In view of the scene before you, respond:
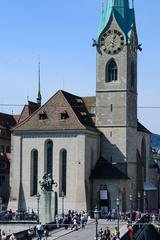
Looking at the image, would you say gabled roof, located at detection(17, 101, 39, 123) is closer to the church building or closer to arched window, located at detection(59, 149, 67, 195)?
the church building

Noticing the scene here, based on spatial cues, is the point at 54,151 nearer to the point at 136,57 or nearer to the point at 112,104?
the point at 112,104

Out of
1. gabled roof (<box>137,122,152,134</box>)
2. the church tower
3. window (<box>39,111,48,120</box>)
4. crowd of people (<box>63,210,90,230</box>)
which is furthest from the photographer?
gabled roof (<box>137,122,152,134</box>)

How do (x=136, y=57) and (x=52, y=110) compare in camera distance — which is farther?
(x=136, y=57)

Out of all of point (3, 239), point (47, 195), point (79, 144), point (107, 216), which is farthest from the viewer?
point (79, 144)

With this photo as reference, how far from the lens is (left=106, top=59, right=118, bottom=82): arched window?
8156 cm

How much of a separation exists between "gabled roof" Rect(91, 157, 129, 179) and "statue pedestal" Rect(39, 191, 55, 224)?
46.6 ft

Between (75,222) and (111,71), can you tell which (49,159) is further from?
(75,222)

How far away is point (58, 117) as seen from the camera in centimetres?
A: 7844

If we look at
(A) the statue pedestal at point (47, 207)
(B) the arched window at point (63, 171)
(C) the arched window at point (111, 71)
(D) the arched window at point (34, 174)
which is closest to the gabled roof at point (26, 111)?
(C) the arched window at point (111, 71)

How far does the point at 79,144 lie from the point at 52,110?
210 inches

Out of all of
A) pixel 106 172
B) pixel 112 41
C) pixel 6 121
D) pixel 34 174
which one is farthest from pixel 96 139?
pixel 6 121

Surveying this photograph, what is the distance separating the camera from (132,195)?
81188 millimetres

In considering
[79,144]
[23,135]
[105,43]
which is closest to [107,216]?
[79,144]

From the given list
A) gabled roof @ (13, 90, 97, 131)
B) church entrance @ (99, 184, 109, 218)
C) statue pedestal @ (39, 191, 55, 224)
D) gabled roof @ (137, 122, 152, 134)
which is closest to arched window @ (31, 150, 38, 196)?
gabled roof @ (13, 90, 97, 131)
